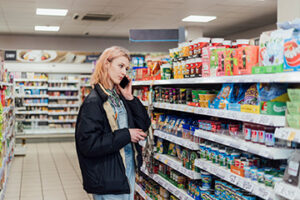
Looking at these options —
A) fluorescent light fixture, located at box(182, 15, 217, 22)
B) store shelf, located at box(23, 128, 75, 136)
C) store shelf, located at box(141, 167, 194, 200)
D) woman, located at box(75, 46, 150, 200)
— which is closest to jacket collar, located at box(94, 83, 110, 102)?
woman, located at box(75, 46, 150, 200)

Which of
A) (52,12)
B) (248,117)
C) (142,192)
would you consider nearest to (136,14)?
(52,12)

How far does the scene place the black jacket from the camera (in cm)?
211

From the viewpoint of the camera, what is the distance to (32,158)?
855 cm

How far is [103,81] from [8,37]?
37.3 feet

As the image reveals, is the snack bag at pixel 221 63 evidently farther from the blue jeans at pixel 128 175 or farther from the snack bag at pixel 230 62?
the blue jeans at pixel 128 175

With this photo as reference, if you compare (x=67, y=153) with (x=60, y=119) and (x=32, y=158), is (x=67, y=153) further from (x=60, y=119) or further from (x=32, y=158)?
(x=60, y=119)

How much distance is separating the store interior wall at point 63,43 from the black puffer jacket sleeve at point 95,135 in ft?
36.8

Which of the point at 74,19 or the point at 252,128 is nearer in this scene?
the point at 252,128

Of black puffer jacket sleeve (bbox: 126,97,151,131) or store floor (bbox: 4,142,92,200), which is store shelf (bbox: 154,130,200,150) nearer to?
black puffer jacket sleeve (bbox: 126,97,151,131)

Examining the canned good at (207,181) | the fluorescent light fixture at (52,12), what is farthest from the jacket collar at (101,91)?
the fluorescent light fixture at (52,12)

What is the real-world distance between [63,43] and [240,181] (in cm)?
1155

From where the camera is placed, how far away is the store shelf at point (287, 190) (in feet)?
6.04

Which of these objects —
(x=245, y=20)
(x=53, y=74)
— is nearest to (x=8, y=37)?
(x=53, y=74)

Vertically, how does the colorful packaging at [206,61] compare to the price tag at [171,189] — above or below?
above
